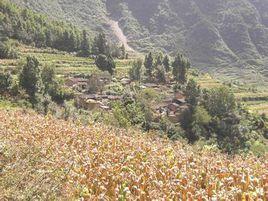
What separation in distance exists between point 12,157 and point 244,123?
57.1 metres

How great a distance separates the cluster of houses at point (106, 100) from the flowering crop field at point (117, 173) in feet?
144

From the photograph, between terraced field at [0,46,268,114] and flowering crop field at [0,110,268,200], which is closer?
flowering crop field at [0,110,268,200]

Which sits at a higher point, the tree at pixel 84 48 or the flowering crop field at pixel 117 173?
the flowering crop field at pixel 117 173

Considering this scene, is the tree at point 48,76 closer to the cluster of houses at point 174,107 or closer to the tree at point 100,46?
the cluster of houses at point 174,107

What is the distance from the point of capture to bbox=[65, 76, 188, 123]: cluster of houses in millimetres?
57344

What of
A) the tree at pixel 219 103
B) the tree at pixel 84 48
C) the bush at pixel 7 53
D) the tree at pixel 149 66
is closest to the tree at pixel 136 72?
the tree at pixel 149 66

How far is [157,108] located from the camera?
6338 centimetres

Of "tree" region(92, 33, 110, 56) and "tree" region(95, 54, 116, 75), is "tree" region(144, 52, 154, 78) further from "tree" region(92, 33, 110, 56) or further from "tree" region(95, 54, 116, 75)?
"tree" region(92, 33, 110, 56)

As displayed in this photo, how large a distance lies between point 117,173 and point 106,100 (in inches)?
2075

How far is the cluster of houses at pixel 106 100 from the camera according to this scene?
57344 mm

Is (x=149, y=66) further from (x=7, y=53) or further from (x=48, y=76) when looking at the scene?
(x=48, y=76)

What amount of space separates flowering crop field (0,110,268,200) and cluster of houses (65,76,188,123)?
1728 inches

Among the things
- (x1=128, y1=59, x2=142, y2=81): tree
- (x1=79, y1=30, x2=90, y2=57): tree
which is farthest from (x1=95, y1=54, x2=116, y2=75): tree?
(x1=79, y1=30, x2=90, y2=57): tree

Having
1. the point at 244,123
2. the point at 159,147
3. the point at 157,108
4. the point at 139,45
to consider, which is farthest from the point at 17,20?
the point at 139,45
